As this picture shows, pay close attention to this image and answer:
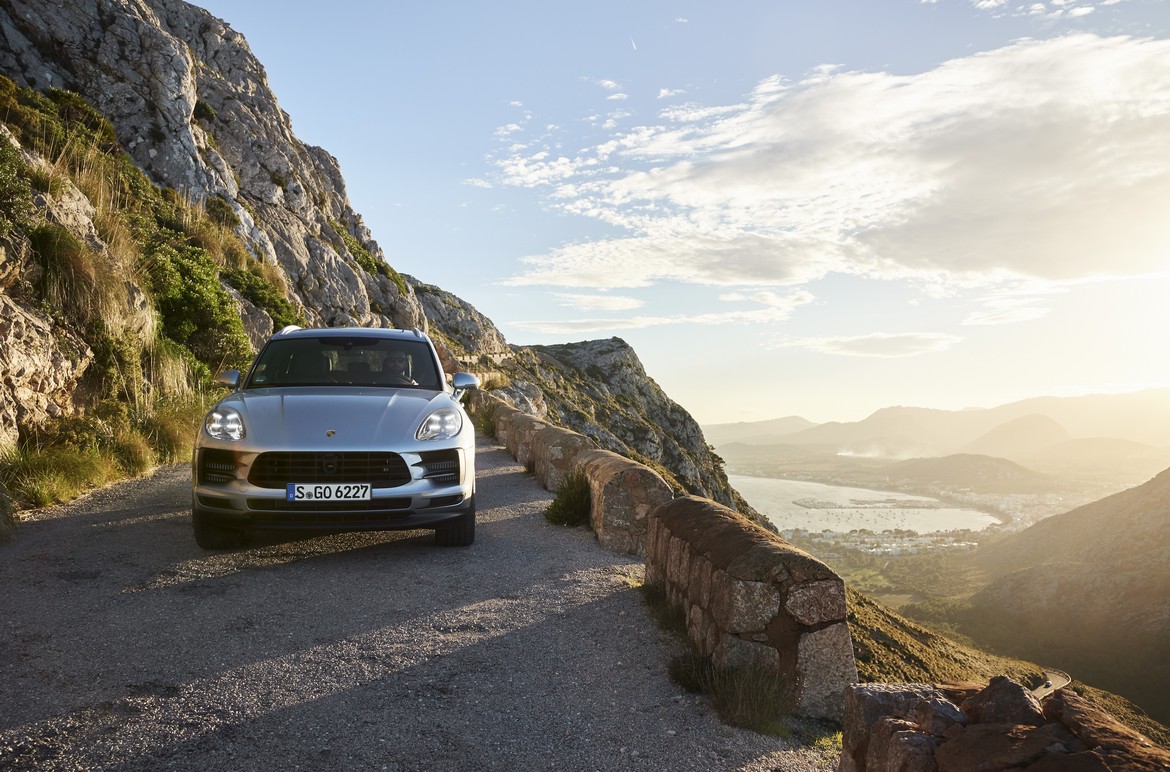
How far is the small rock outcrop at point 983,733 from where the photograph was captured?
1.73 m

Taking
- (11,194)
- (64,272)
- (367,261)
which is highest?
(367,261)

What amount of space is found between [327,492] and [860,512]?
16382 centimetres

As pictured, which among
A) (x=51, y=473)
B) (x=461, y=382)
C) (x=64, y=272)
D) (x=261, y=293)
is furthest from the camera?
(x=261, y=293)

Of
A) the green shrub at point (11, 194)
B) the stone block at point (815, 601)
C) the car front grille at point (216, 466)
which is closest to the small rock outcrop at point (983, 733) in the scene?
the stone block at point (815, 601)

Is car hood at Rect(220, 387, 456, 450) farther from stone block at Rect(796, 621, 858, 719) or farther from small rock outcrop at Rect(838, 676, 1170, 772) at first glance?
small rock outcrop at Rect(838, 676, 1170, 772)

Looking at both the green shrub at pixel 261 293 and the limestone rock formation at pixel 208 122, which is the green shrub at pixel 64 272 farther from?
the limestone rock formation at pixel 208 122

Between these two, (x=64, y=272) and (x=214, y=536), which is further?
(x=64, y=272)

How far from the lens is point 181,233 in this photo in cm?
1559

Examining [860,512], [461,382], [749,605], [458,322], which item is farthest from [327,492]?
[860,512]

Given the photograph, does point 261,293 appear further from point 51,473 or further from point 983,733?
point 983,733

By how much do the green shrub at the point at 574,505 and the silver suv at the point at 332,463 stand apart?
1486mm

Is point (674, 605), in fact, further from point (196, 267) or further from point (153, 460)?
point (196, 267)

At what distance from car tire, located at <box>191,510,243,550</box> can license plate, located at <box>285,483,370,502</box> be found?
771 millimetres

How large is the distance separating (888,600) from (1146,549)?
1974 cm
